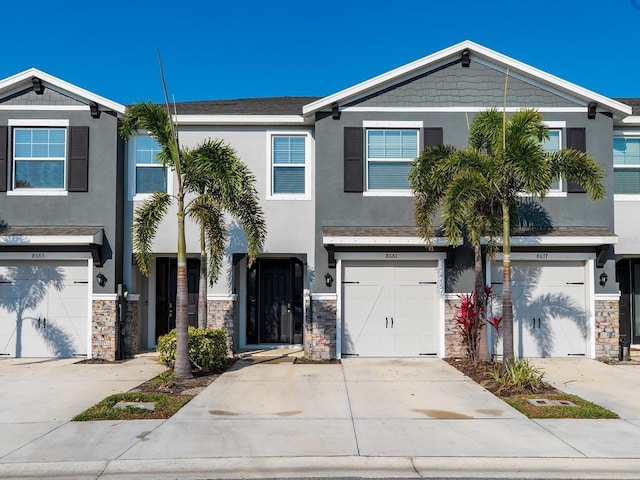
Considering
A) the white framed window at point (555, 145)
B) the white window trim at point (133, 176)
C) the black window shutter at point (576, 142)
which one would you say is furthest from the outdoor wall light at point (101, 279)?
the black window shutter at point (576, 142)

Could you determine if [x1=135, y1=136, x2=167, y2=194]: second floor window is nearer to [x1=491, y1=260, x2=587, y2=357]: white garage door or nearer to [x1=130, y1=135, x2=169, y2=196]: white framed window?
[x1=130, y1=135, x2=169, y2=196]: white framed window

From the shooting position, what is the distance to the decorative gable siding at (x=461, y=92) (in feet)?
48.8

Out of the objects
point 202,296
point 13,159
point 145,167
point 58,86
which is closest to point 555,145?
point 202,296

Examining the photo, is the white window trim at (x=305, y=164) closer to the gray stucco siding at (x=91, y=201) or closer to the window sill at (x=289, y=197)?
the window sill at (x=289, y=197)

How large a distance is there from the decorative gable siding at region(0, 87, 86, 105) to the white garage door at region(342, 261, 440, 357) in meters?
7.95

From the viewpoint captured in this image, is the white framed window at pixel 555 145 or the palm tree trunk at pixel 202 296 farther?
the white framed window at pixel 555 145

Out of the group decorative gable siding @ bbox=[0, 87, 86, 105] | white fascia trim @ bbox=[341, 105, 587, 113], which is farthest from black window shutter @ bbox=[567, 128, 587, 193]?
decorative gable siding @ bbox=[0, 87, 86, 105]

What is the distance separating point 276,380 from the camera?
38.6ft

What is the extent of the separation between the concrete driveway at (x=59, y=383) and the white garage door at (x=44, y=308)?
0.37 m

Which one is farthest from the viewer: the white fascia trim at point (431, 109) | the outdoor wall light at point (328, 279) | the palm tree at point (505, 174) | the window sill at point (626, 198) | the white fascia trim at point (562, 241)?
the window sill at point (626, 198)

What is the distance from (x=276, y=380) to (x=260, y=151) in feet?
20.1

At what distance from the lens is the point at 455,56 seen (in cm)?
1491

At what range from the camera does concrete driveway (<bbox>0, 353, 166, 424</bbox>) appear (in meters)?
9.33

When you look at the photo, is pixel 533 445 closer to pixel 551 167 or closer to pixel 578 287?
pixel 551 167
